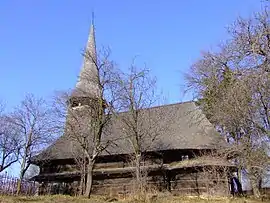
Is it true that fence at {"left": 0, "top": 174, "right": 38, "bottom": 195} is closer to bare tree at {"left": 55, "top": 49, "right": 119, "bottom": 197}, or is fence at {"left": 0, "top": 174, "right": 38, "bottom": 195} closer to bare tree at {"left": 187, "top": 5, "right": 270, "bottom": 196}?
bare tree at {"left": 55, "top": 49, "right": 119, "bottom": 197}

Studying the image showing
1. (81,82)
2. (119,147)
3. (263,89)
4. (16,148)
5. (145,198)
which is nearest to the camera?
(145,198)

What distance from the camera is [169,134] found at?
28812 mm

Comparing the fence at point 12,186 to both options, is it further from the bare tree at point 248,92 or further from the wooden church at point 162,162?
the bare tree at point 248,92

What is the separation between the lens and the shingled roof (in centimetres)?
2642

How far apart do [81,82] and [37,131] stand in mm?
5980

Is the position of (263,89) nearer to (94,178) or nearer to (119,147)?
(119,147)

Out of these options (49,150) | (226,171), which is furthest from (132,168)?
(49,150)

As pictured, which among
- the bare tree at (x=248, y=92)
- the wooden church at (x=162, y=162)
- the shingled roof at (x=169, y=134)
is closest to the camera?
the bare tree at (x=248, y=92)

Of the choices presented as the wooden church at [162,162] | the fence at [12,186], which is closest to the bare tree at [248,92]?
the wooden church at [162,162]

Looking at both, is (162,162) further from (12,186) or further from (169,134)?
(12,186)

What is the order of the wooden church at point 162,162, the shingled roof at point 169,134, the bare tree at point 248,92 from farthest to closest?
1. the shingled roof at point 169,134
2. the wooden church at point 162,162
3. the bare tree at point 248,92

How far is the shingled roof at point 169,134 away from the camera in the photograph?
86.7ft

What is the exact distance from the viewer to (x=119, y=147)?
28.9 meters

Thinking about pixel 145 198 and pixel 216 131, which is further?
pixel 216 131
